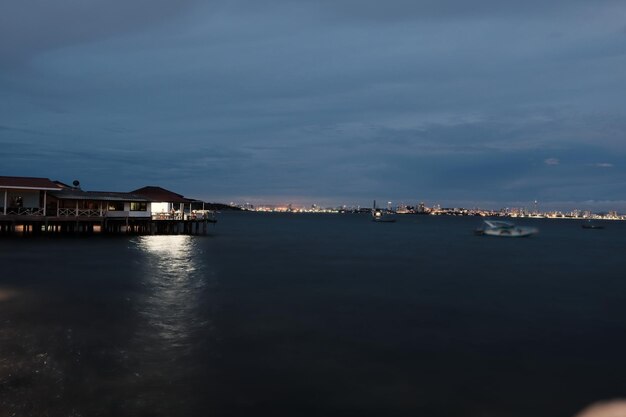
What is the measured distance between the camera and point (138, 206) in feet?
190

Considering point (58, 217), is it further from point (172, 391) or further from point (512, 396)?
point (512, 396)

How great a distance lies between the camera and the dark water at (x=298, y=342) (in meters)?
11.9

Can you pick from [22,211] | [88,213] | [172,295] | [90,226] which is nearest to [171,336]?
[172,295]

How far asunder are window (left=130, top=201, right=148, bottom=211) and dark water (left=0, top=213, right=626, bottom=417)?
76.4ft

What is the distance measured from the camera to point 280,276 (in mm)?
33000

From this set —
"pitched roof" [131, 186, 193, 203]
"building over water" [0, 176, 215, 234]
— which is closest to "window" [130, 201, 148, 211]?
"building over water" [0, 176, 215, 234]

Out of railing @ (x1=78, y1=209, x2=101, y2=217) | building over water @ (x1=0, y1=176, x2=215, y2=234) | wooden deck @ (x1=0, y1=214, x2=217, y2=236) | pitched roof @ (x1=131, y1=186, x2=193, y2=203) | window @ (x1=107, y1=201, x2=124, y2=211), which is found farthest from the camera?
pitched roof @ (x1=131, y1=186, x2=193, y2=203)

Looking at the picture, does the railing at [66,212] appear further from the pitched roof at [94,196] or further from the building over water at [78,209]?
the pitched roof at [94,196]

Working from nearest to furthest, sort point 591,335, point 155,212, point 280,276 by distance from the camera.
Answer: point 591,335 → point 280,276 → point 155,212

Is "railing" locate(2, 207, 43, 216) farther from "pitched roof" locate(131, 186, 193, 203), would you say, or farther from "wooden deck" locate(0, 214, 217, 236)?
"pitched roof" locate(131, 186, 193, 203)

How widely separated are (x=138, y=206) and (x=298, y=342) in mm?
Answer: 45886

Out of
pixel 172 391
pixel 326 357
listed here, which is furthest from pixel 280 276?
→ pixel 172 391

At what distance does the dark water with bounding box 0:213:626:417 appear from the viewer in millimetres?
11891

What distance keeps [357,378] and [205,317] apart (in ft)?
28.9
